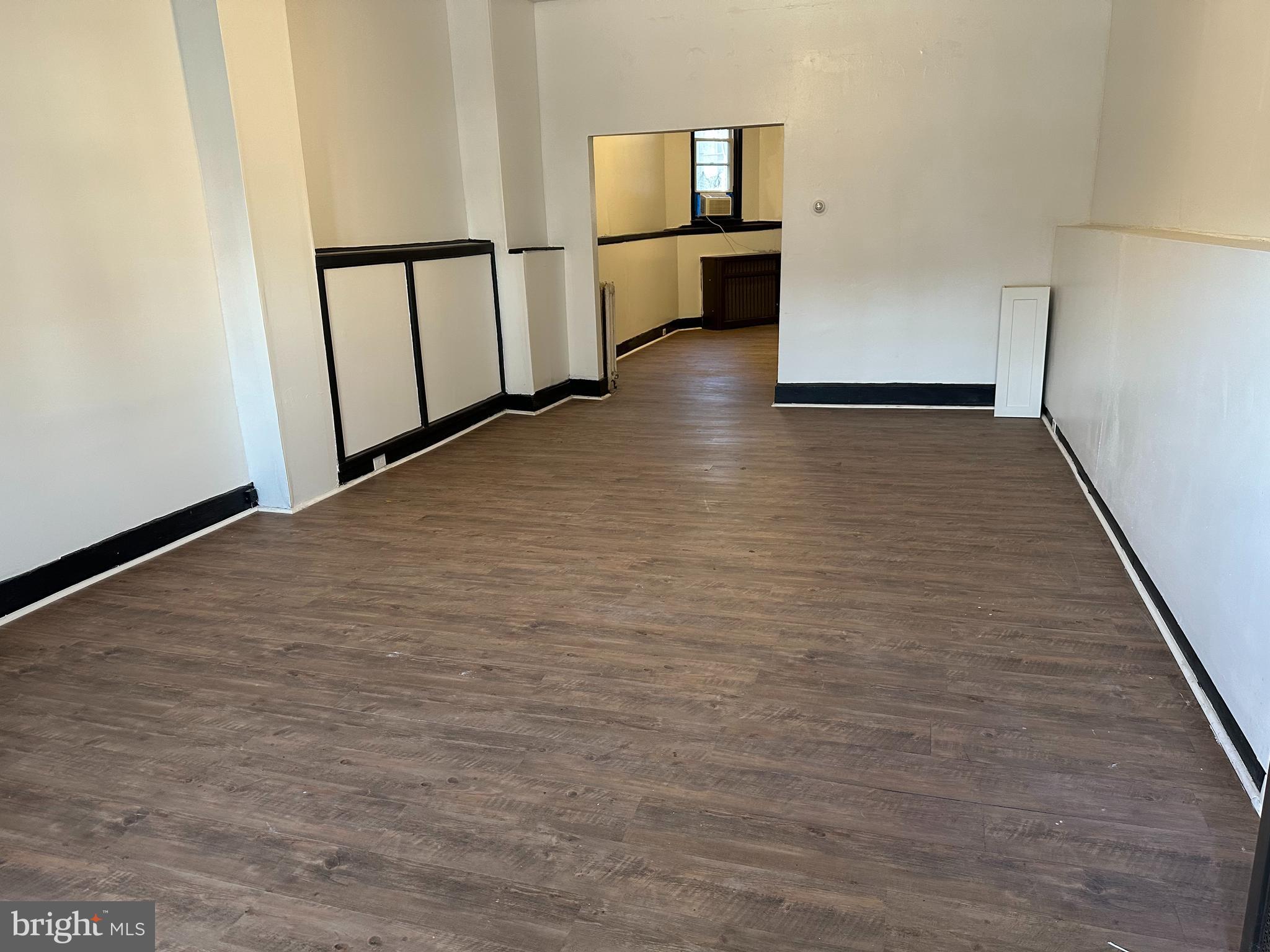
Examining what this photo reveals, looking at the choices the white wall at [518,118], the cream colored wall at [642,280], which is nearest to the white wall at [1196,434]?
the white wall at [518,118]

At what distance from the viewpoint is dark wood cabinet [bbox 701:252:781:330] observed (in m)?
10.9

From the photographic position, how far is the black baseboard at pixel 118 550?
3314 millimetres

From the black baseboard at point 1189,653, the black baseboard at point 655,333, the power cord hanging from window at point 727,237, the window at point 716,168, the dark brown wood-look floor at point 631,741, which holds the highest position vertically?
the window at point 716,168

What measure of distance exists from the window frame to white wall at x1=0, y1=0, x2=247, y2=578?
7643mm

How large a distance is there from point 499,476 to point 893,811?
3.36m

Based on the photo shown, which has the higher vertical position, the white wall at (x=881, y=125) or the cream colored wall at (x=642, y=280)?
the white wall at (x=881, y=125)

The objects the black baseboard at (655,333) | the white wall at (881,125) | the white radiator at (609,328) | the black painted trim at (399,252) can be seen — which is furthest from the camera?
the black baseboard at (655,333)

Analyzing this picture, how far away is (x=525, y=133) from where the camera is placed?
646 centimetres

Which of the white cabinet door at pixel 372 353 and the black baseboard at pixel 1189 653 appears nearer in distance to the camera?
the black baseboard at pixel 1189 653

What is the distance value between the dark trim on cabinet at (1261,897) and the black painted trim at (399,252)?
447 centimetres

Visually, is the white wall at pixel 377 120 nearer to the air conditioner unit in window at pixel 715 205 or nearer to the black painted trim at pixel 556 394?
the black painted trim at pixel 556 394

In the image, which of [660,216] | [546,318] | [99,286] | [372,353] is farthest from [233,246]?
[660,216]

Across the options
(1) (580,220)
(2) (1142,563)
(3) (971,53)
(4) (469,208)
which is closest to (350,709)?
(2) (1142,563)

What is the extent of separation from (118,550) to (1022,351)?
551 cm
